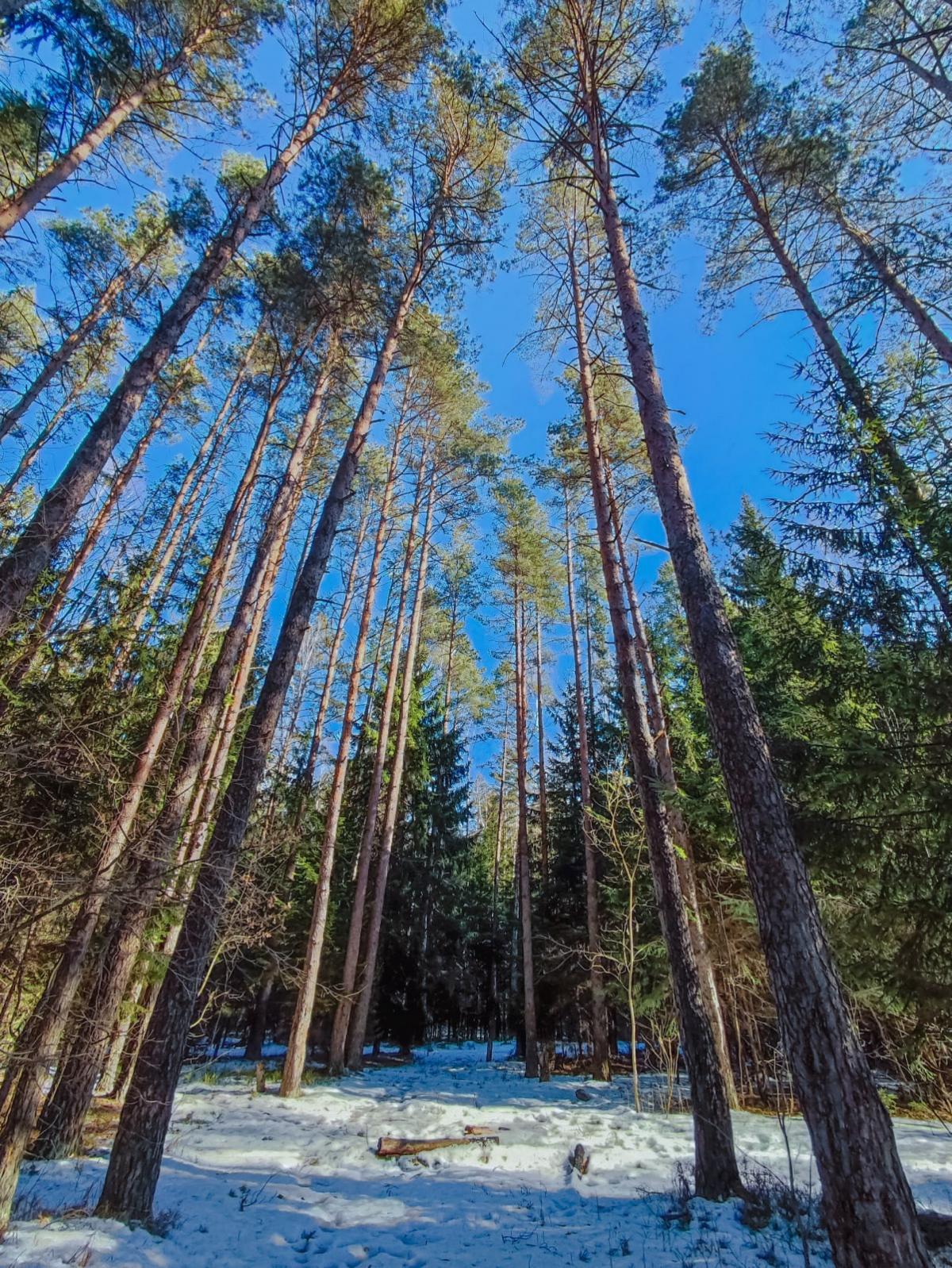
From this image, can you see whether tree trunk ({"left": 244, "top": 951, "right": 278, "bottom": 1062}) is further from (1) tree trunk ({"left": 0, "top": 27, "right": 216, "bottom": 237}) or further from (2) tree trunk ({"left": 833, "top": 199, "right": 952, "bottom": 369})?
(2) tree trunk ({"left": 833, "top": 199, "right": 952, "bottom": 369})

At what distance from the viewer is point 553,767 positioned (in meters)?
16.2

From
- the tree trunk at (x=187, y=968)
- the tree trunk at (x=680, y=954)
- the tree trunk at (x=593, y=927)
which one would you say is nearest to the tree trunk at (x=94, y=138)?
the tree trunk at (x=187, y=968)

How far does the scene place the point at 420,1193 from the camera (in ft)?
17.1

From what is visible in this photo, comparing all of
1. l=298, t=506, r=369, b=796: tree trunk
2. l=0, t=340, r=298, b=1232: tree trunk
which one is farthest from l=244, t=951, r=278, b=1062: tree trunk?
l=0, t=340, r=298, b=1232: tree trunk

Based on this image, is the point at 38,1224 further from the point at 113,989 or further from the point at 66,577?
the point at 66,577

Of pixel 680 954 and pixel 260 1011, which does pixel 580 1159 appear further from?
pixel 260 1011

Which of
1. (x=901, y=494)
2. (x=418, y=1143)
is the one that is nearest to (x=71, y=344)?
(x=901, y=494)

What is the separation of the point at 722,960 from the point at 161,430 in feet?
49.4

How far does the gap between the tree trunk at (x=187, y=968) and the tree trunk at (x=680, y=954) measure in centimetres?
365

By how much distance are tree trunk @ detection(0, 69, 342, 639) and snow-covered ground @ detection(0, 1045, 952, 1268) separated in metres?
4.25

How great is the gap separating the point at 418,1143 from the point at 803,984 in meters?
6.18

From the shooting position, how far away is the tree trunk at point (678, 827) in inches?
310

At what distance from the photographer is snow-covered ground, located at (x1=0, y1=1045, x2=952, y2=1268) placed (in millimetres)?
3762

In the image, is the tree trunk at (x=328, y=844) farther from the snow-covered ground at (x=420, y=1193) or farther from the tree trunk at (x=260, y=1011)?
the tree trunk at (x=260, y=1011)
